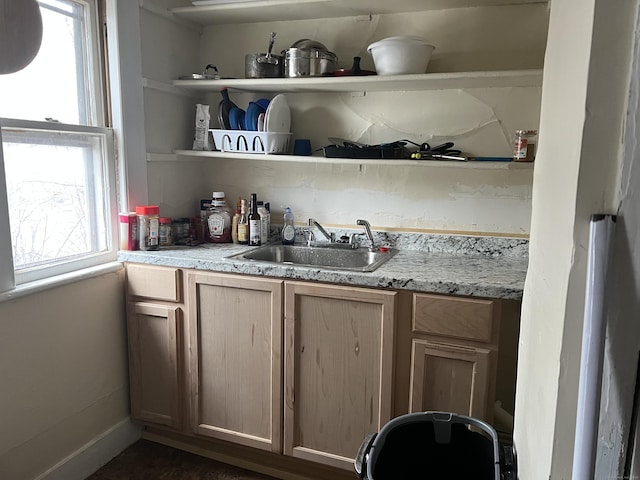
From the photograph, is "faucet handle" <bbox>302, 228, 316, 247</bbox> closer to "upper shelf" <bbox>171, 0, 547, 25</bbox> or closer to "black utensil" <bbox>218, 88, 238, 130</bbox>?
"black utensil" <bbox>218, 88, 238, 130</bbox>

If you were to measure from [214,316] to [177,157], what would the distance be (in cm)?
88

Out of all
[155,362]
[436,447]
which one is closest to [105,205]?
[155,362]

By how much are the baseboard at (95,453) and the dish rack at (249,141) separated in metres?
1.37

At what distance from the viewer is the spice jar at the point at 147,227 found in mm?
2225

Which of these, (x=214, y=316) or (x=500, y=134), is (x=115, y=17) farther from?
(x=500, y=134)

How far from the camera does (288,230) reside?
2.47 m

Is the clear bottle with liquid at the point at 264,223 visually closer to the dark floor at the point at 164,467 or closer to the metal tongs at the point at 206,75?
the metal tongs at the point at 206,75

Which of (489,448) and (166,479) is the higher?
(489,448)

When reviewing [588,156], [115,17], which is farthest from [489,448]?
[115,17]

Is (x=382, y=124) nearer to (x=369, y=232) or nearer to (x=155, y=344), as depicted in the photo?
(x=369, y=232)

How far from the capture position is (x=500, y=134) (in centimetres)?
216

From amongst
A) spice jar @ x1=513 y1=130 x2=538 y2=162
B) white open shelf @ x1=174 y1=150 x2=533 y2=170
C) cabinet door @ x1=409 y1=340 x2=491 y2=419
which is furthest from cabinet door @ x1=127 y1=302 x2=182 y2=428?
spice jar @ x1=513 y1=130 x2=538 y2=162

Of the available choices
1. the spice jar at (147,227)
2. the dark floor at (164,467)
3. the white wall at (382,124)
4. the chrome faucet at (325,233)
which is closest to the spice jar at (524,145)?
the white wall at (382,124)

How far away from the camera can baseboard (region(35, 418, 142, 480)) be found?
1984 mm
